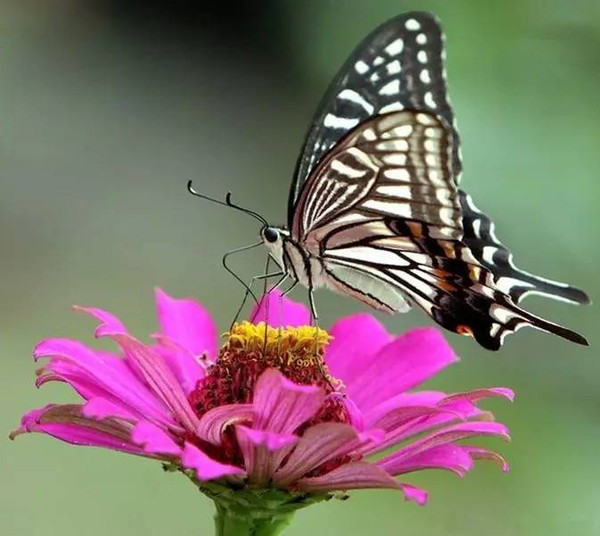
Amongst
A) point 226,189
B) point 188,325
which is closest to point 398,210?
point 188,325

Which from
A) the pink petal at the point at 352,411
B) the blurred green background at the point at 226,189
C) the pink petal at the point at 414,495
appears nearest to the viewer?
the pink petal at the point at 414,495

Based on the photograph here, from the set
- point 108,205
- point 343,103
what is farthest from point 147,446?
point 108,205

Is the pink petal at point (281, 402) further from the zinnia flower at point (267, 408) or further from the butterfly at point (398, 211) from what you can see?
the butterfly at point (398, 211)

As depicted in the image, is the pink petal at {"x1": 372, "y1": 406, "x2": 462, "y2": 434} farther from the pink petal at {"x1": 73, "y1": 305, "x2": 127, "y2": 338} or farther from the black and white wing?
the black and white wing

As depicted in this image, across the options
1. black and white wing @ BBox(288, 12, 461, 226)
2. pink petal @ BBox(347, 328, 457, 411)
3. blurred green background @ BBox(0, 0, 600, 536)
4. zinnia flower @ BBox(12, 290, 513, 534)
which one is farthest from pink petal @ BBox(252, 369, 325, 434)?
blurred green background @ BBox(0, 0, 600, 536)

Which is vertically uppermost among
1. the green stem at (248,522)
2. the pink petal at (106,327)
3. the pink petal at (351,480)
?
the pink petal at (106,327)

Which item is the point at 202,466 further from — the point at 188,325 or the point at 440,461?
the point at 188,325

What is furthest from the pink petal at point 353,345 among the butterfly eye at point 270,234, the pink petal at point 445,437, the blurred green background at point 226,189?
the blurred green background at point 226,189

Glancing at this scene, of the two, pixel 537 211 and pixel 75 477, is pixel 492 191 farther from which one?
pixel 75 477
